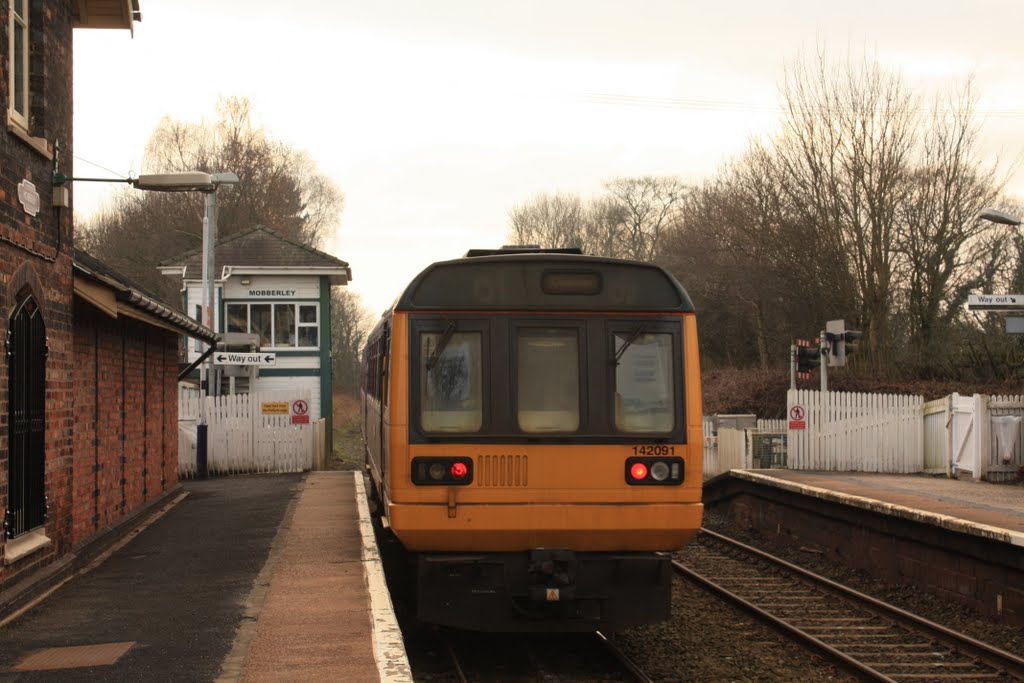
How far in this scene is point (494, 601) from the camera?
8117mm

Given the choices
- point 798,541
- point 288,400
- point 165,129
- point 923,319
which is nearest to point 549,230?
point 165,129

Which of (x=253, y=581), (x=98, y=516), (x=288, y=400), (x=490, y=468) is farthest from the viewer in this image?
(x=288, y=400)

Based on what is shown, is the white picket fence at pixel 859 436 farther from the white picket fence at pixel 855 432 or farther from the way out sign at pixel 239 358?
the way out sign at pixel 239 358

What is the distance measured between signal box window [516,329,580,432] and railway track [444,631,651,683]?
1720 mm

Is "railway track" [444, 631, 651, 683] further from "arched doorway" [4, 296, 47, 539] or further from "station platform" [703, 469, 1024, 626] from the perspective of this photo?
"station platform" [703, 469, 1024, 626]

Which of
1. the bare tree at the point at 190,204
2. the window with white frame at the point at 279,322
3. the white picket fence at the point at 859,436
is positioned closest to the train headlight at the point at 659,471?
the white picket fence at the point at 859,436

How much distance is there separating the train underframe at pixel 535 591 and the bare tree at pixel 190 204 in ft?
134

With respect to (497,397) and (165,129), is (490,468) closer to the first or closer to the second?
(497,397)

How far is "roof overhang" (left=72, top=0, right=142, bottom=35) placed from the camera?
37.2ft

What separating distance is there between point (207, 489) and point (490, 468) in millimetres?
12656

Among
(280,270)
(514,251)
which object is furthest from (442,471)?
(280,270)

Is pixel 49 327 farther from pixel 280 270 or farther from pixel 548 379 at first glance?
pixel 280 270

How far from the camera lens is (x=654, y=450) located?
821 centimetres

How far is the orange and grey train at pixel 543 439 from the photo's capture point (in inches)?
317
